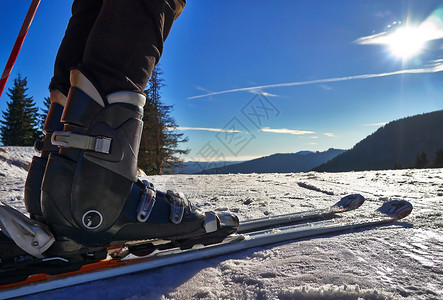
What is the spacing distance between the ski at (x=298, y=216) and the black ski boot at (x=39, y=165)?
2.88 ft

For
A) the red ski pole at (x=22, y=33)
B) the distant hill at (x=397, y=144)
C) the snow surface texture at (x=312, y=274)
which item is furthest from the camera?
the distant hill at (x=397, y=144)

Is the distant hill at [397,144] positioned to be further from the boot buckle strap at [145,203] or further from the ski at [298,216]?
the boot buckle strap at [145,203]

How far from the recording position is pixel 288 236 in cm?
118

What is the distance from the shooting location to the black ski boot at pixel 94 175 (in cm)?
83

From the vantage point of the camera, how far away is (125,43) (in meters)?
0.85

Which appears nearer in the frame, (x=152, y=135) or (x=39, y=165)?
(x=39, y=165)

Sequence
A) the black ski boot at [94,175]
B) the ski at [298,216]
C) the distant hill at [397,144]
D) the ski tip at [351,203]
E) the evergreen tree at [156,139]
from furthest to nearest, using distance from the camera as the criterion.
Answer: the distant hill at [397,144] < the evergreen tree at [156,139] < the ski tip at [351,203] < the ski at [298,216] < the black ski boot at [94,175]

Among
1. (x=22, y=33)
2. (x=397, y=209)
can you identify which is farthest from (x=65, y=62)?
(x=397, y=209)

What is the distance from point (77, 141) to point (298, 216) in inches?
50.3

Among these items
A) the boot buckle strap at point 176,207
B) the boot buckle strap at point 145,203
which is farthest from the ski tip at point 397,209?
Answer: the boot buckle strap at point 145,203

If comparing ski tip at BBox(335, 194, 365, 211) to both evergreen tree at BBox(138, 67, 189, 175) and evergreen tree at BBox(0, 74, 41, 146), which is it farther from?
evergreen tree at BBox(0, 74, 41, 146)

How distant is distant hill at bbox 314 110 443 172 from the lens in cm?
7144

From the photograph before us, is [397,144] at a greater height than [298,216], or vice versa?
[397,144]

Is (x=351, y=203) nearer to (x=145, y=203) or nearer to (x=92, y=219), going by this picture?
(x=145, y=203)
